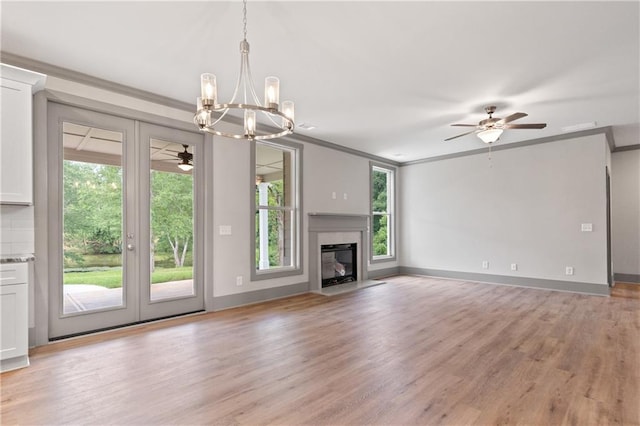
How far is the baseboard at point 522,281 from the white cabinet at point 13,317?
6988mm

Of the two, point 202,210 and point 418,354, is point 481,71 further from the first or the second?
point 202,210

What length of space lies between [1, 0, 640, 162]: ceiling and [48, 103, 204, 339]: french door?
634 mm

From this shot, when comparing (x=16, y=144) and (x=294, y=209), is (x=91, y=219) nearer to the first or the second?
(x=16, y=144)

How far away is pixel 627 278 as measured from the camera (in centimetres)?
664

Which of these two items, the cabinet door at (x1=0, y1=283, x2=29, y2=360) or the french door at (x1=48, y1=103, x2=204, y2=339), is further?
the french door at (x1=48, y1=103, x2=204, y2=339)

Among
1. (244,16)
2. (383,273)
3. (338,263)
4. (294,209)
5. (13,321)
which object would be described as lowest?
(383,273)

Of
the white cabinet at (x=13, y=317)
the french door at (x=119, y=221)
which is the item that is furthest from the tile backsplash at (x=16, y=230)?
the white cabinet at (x=13, y=317)

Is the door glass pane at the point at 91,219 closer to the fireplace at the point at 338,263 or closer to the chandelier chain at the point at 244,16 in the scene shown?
the chandelier chain at the point at 244,16

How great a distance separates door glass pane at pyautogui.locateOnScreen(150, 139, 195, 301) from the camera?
4.05 m

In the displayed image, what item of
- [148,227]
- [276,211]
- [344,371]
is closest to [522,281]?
[276,211]

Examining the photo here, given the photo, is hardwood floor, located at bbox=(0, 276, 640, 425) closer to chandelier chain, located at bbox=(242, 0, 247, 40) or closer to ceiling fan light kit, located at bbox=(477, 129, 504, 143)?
ceiling fan light kit, located at bbox=(477, 129, 504, 143)

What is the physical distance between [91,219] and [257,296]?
2416 millimetres


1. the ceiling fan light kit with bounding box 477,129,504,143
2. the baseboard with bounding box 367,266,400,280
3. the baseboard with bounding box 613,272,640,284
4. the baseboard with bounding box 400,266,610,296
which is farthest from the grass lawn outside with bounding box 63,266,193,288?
the baseboard with bounding box 613,272,640,284

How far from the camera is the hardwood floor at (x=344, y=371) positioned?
2.04 metres
